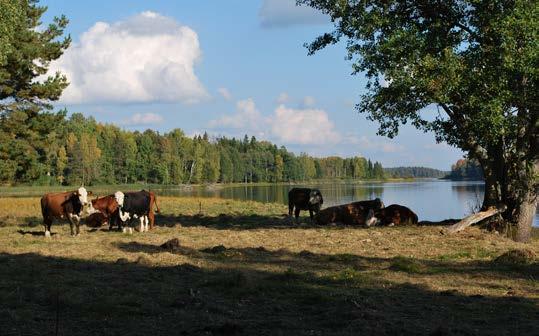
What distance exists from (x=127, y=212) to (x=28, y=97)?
1389 cm

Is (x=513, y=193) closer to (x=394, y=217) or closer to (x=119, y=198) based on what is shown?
(x=394, y=217)

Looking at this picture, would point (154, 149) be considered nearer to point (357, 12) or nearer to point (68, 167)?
point (68, 167)

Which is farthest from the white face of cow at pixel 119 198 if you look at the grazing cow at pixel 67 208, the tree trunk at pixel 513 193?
the tree trunk at pixel 513 193

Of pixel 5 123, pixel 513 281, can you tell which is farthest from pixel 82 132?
pixel 513 281

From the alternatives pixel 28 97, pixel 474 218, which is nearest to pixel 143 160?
pixel 28 97

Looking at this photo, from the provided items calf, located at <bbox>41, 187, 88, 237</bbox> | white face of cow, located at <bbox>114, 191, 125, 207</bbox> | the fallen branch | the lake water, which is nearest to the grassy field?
the fallen branch

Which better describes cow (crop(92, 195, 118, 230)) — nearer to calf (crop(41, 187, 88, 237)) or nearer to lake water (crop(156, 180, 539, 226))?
calf (crop(41, 187, 88, 237))

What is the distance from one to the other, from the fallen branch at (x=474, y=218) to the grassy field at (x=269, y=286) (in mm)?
485

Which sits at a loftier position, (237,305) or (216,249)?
(216,249)

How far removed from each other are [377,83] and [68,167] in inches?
4488

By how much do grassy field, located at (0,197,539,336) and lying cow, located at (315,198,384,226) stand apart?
15.5 feet

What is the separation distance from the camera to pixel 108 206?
72.9ft

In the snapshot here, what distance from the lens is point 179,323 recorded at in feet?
25.8

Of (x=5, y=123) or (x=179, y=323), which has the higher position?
(x=5, y=123)
